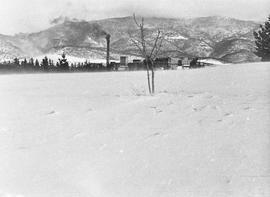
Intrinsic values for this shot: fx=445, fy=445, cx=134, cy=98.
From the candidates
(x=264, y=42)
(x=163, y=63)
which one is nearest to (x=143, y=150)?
(x=163, y=63)

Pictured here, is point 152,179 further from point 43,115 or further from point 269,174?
point 43,115

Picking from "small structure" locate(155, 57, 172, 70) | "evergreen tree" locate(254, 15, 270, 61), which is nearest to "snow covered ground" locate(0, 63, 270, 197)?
"small structure" locate(155, 57, 172, 70)

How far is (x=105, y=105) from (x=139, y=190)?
5609mm

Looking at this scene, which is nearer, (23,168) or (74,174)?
(74,174)

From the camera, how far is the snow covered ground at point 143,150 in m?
6.32

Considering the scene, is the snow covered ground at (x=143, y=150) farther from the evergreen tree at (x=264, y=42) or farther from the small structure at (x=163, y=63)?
the evergreen tree at (x=264, y=42)

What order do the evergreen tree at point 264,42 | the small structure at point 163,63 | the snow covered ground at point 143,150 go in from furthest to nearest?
the evergreen tree at point 264,42 → the small structure at point 163,63 → the snow covered ground at point 143,150

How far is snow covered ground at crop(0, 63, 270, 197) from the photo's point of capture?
632cm

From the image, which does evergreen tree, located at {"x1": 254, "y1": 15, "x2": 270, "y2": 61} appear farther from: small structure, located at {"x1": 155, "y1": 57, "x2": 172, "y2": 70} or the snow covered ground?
the snow covered ground

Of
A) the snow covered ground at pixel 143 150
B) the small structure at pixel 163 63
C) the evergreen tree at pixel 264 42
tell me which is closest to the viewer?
the snow covered ground at pixel 143 150

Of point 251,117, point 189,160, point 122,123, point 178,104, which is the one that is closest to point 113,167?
point 189,160

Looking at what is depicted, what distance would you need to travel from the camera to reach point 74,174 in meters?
7.14

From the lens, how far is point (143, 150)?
302 inches

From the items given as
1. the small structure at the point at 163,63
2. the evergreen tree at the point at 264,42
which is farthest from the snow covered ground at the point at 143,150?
the evergreen tree at the point at 264,42
